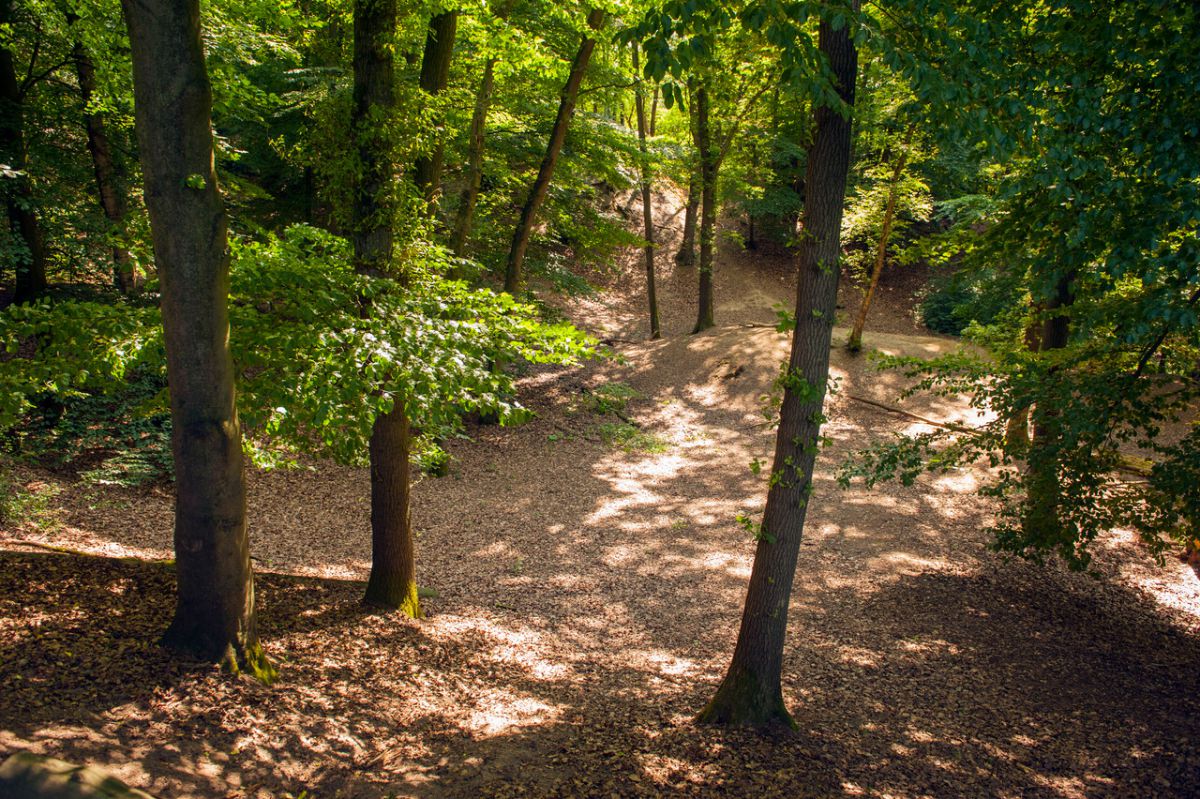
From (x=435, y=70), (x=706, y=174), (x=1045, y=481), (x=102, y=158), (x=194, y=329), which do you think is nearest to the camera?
(x=194, y=329)

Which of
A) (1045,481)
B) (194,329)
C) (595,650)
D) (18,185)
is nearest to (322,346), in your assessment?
(194,329)

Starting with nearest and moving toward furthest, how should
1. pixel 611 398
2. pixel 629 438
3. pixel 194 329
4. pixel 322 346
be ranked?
pixel 194 329 < pixel 322 346 < pixel 629 438 < pixel 611 398

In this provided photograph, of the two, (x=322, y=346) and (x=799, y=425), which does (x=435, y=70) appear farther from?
(x=799, y=425)

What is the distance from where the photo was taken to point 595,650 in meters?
7.81

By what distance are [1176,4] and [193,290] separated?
6.89m

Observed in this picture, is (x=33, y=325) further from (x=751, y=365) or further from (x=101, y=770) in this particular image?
(x=751, y=365)

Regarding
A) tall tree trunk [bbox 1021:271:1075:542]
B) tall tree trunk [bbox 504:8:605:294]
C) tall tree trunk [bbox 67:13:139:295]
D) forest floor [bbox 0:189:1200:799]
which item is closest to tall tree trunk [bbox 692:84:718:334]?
tall tree trunk [bbox 504:8:605:294]

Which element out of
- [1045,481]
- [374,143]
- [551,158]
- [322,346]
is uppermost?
[551,158]

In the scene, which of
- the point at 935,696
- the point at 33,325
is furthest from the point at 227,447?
the point at 935,696

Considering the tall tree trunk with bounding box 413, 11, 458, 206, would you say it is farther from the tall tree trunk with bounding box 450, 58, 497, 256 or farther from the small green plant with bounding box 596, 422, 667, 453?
the small green plant with bounding box 596, 422, 667, 453

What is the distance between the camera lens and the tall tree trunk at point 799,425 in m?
4.97

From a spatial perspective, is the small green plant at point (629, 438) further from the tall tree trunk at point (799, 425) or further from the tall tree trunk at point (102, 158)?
the tall tree trunk at point (799, 425)

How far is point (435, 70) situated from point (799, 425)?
17.6 ft

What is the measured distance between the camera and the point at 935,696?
674 centimetres
